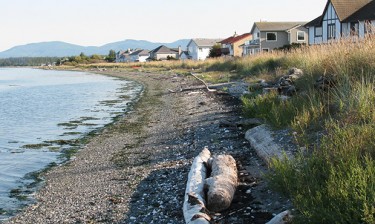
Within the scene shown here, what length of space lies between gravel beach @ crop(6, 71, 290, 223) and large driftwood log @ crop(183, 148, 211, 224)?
0.96 feet

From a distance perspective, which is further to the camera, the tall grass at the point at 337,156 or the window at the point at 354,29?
the window at the point at 354,29

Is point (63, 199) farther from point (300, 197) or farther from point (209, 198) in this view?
point (300, 197)

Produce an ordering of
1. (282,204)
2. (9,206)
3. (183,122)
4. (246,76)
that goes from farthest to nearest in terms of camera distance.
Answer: (246,76)
(183,122)
(9,206)
(282,204)

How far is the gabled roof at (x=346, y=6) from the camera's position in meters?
42.7

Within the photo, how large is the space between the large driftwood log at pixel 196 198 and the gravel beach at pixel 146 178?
29 centimetres

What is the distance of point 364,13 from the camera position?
132 feet

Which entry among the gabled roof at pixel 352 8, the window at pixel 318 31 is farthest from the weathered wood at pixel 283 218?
the window at pixel 318 31

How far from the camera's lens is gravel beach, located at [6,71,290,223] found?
7.80 meters

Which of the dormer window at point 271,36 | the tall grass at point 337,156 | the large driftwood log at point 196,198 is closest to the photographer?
the tall grass at point 337,156

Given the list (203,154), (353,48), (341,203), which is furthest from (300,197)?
(353,48)

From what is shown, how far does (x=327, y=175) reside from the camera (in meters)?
5.86

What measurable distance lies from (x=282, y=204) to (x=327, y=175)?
1364 millimetres

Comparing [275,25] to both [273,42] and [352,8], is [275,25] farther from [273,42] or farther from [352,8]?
[352,8]

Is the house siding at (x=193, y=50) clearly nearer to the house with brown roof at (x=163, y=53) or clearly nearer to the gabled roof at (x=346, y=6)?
the house with brown roof at (x=163, y=53)
